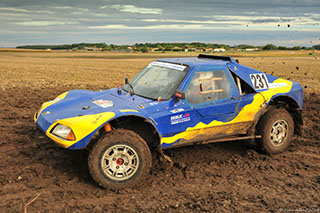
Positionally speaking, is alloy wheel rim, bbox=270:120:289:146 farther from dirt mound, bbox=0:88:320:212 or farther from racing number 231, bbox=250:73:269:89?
racing number 231, bbox=250:73:269:89

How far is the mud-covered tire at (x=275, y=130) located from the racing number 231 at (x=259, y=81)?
496 millimetres

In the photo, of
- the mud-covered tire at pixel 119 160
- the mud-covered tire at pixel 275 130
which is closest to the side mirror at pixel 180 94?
the mud-covered tire at pixel 119 160

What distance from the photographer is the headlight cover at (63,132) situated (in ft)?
14.1

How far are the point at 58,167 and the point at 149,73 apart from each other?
2.37 m

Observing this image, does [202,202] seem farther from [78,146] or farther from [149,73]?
[149,73]

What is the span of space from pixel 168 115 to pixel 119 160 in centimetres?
102

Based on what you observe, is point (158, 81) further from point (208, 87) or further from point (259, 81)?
point (259, 81)

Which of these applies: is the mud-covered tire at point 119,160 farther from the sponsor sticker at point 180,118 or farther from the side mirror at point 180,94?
the side mirror at point 180,94

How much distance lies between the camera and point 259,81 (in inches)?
232

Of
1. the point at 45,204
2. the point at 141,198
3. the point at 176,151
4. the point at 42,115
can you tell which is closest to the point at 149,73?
the point at 176,151

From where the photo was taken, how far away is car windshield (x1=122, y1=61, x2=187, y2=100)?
17.0ft

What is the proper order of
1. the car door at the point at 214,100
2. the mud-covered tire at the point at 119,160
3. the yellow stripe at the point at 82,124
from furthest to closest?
the car door at the point at 214,100, the mud-covered tire at the point at 119,160, the yellow stripe at the point at 82,124

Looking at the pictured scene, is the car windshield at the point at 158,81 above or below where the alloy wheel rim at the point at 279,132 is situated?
above

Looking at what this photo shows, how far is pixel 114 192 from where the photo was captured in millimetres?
4469
